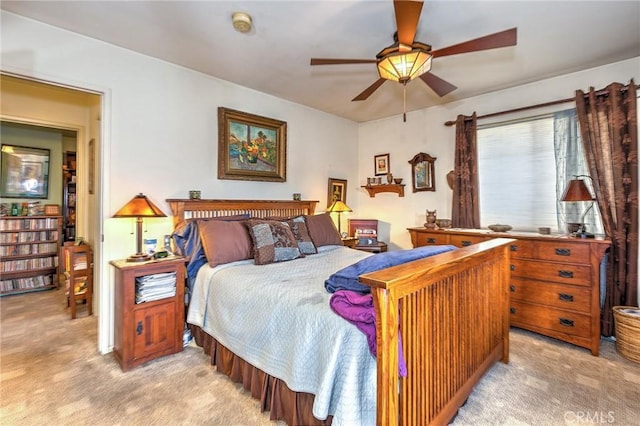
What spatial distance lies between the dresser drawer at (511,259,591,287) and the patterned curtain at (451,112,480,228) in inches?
31.7

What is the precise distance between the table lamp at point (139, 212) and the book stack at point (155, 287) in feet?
0.62

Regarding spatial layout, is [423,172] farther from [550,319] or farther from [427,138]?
[550,319]

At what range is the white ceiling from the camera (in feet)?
6.77

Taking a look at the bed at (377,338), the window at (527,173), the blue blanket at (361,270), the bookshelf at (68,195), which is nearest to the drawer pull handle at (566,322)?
the bed at (377,338)

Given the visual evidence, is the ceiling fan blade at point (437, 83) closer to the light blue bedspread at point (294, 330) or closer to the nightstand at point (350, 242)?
the light blue bedspread at point (294, 330)

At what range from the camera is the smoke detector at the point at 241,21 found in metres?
2.10

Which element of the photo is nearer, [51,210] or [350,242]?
[350,242]

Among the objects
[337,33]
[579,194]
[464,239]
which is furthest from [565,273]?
[337,33]

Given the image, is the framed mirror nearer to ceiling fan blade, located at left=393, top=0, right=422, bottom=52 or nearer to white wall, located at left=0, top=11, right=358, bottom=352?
white wall, located at left=0, top=11, right=358, bottom=352

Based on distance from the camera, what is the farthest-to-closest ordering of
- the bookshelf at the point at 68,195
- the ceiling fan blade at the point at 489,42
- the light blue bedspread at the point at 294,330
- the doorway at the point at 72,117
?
the bookshelf at the point at 68,195 < the doorway at the point at 72,117 < the ceiling fan blade at the point at 489,42 < the light blue bedspread at the point at 294,330

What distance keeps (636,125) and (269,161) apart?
11.8 feet

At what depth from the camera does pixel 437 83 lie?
2281 mm

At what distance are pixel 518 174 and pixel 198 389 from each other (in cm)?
379

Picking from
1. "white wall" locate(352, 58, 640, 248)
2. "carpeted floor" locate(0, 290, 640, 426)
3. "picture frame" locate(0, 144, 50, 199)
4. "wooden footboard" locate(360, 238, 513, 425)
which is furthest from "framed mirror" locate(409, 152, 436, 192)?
"picture frame" locate(0, 144, 50, 199)
